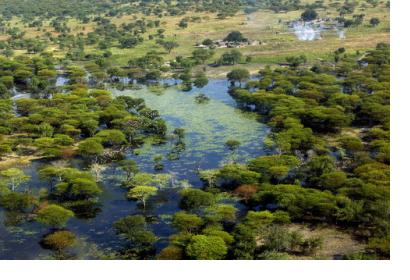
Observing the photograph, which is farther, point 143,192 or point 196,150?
Answer: point 196,150

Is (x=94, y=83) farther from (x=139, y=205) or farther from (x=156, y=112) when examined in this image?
(x=139, y=205)

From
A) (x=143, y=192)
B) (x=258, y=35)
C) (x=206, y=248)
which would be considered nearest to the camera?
(x=206, y=248)

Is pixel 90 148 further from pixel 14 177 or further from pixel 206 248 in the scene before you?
pixel 206 248

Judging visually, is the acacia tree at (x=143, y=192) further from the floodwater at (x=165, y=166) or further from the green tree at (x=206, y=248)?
the green tree at (x=206, y=248)

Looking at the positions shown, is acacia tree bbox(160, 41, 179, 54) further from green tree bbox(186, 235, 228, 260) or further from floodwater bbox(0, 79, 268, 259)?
green tree bbox(186, 235, 228, 260)

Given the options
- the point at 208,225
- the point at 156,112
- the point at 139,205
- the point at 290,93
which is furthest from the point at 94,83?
the point at 208,225

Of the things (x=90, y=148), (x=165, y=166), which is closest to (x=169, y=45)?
(x=90, y=148)

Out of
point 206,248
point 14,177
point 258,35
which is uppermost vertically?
point 258,35
